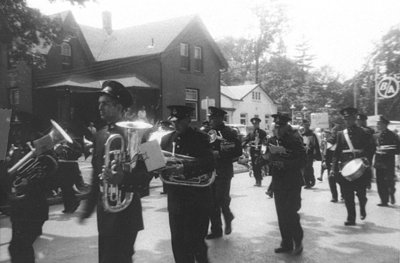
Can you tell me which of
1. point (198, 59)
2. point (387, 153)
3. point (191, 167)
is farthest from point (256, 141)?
point (198, 59)

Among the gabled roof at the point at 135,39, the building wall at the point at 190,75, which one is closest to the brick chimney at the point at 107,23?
Result: the gabled roof at the point at 135,39

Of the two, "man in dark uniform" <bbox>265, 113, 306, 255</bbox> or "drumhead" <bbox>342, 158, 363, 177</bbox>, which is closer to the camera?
"man in dark uniform" <bbox>265, 113, 306, 255</bbox>

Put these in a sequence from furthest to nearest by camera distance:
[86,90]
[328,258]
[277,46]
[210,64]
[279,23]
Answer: [277,46] → [279,23] → [210,64] → [86,90] → [328,258]

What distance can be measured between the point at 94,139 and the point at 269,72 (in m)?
62.7

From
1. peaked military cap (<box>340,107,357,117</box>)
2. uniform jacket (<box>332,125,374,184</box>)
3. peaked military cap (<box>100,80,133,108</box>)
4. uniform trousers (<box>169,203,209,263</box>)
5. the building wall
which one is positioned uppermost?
the building wall

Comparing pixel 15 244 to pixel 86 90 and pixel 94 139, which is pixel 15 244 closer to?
pixel 94 139

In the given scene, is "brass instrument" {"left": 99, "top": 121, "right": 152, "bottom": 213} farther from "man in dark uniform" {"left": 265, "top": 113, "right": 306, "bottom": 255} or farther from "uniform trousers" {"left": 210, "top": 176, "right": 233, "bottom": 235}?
"uniform trousers" {"left": 210, "top": 176, "right": 233, "bottom": 235}

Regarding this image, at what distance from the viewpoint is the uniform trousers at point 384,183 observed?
9.61m

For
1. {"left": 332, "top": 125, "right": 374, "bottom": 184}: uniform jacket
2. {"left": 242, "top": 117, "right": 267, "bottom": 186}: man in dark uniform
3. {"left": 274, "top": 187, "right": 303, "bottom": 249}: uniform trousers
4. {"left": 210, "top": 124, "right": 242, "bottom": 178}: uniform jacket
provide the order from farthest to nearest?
{"left": 242, "top": 117, "right": 267, "bottom": 186}: man in dark uniform → {"left": 332, "top": 125, "right": 374, "bottom": 184}: uniform jacket → {"left": 210, "top": 124, "right": 242, "bottom": 178}: uniform jacket → {"left": 274, "top": 187, "right": 303, "bottom": 249}: uniform trousers

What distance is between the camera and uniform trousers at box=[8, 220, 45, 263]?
4023 mm

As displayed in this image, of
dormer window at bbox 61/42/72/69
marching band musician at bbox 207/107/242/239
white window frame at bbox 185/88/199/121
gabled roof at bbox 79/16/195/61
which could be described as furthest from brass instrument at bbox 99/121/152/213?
white window frame at bbox 185/88/199/121

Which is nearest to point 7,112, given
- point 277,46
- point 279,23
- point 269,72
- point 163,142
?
point 163,142

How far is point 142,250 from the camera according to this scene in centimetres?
610

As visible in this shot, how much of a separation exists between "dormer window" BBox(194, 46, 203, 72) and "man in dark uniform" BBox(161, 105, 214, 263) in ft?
82.8
